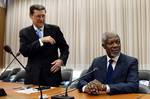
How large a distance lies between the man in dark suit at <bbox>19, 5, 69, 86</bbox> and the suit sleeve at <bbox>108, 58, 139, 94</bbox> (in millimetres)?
946

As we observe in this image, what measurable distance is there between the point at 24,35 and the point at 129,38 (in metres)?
2.51

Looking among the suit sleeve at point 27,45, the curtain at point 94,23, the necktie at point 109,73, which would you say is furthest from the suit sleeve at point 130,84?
the curtain at point 94,23

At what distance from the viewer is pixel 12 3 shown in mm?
7348

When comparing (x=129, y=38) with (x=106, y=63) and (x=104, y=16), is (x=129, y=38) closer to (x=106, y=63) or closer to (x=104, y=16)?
(x=104, y=16)

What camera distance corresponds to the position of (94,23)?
19.0 feet

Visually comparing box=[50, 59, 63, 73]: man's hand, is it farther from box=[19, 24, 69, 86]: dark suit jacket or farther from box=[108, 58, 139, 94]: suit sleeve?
box=[108, 58, 139, 94]: suit sleeve

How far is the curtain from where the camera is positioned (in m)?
5.13

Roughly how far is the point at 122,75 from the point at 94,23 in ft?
10.6

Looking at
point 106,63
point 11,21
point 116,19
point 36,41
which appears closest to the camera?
point 106,63

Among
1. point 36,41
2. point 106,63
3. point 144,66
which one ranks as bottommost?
point 144,66

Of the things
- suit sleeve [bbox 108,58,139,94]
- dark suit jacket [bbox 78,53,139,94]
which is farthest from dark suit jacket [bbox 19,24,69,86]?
suit sleeve [bbox 108,58,139,94]

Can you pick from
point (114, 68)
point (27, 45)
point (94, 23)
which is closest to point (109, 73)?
point (114, 68)

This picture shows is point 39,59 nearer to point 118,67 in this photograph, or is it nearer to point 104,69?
point 104,69

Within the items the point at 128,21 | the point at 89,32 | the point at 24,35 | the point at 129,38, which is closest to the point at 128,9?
the point at 128,21
